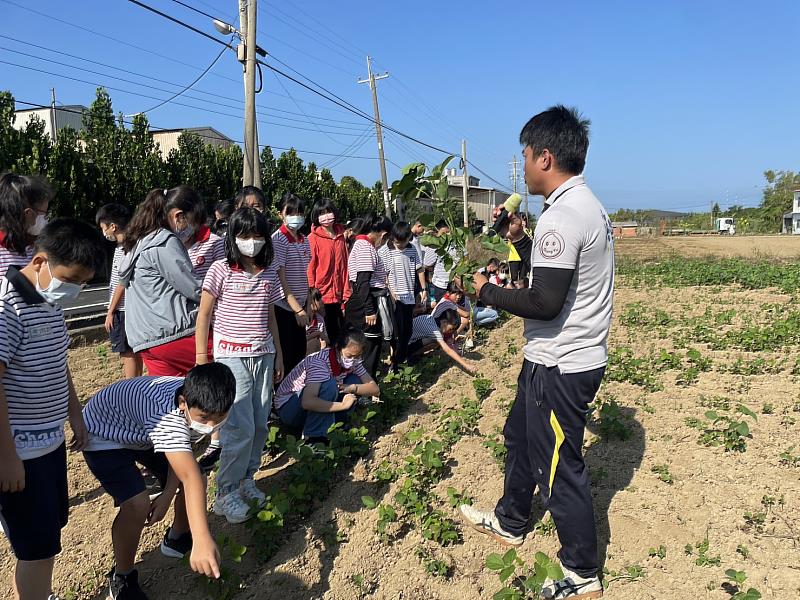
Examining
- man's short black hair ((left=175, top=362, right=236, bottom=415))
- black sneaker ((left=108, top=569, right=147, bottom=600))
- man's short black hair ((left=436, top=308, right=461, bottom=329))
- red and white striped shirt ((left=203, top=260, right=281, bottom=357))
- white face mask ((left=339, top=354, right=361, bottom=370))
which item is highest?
red and white striped shirt ((left=203, top=260, right=281, bottom=357))

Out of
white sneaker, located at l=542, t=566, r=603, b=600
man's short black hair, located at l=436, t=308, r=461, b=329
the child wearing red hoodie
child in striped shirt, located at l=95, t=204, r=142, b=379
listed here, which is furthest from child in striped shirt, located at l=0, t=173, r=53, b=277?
man's short black hair, located at l=436, t=308, r=461, b=329

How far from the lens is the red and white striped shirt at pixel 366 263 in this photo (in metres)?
5.34

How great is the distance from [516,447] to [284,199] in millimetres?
2889

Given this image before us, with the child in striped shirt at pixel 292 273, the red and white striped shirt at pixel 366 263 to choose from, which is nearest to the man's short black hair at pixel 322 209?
the red and white striped shirt at pixel 366 263

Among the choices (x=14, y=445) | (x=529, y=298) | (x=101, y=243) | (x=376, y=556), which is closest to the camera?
(x=14, y=445)

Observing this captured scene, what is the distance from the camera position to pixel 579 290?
2330mm

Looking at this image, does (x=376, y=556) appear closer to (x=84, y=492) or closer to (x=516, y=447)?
(x=516, y=447)

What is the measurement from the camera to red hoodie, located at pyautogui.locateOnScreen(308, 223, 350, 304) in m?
5.28

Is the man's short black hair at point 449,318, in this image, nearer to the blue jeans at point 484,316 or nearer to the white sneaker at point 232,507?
the blue jeans at point 484,316

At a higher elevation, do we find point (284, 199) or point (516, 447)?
point (284, 199)

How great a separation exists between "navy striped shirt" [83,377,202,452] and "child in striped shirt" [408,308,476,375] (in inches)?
140

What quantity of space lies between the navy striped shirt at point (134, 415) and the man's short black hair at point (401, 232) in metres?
3.74

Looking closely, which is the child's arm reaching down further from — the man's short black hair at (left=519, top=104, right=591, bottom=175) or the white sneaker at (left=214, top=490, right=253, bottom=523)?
the man's short black hair at (left=519, top=104, right=591, bottom=175)

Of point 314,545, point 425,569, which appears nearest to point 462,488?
point 425,569
